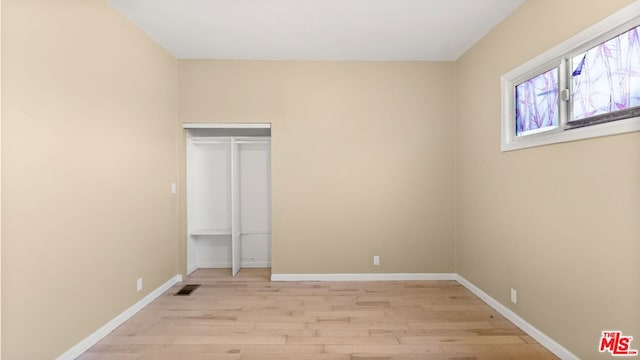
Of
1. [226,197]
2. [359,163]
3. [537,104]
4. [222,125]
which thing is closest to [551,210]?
[537,104]

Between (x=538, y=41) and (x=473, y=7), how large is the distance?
2.06 feet

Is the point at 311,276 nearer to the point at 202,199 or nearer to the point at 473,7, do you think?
the point at 202,199

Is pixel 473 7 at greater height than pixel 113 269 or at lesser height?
greater

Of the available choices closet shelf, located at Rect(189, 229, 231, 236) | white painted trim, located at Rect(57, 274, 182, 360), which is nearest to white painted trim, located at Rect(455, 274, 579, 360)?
closet shelf, located at Rect(189, 229, 231, 236)

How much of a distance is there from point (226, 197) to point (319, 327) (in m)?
2.35

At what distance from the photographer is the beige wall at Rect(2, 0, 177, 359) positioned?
1736mm

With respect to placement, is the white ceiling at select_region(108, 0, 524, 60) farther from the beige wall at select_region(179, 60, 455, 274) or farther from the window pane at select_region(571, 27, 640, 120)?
the window pane at select_region(571, 27, 640, 120)

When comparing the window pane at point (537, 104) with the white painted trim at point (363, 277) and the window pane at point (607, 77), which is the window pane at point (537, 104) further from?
the white painted trim at point (363, 277)

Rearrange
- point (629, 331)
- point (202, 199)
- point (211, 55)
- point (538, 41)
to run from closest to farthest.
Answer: point (629, 331), point (538, 41), point (211, 55), point (202, 199)

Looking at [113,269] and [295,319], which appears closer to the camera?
[113,269]

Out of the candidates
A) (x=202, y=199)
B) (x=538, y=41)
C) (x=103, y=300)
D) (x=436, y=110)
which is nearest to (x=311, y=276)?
(x=202, y=199)

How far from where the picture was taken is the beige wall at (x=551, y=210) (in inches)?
68.1

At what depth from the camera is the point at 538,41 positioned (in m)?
2.36

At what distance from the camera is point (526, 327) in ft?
8.10
